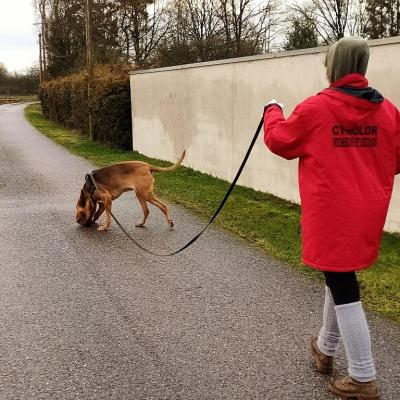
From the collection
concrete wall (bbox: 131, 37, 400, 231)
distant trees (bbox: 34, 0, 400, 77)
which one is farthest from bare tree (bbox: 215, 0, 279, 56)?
concrete wall (bbox: 131, 37, 400, 231)

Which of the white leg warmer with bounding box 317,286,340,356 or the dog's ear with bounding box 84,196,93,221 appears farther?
the dog's ear with bounding box 84,196,93,221

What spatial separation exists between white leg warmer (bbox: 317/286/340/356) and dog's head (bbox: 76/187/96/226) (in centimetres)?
468

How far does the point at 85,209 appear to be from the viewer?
296 inches

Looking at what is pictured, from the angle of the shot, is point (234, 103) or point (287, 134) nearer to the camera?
point (287, 134)

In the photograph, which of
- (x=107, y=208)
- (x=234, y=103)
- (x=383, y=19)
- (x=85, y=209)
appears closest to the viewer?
(x=107, y=208)

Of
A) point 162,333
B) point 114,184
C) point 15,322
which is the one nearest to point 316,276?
point 162,333

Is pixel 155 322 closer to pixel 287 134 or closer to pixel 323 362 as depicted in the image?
pixel 323 362

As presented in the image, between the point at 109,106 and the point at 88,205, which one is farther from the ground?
the point at 109,106

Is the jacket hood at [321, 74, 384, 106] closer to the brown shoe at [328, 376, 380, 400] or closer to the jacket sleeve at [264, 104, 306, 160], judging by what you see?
the jacket sleeve at [264, 104, 306, 160]

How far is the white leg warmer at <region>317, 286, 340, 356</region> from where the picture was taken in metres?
3.40

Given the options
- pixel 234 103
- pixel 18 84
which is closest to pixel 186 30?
pixel 234 103

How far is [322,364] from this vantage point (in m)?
3.50

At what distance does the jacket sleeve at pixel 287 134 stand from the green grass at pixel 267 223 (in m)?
2.13

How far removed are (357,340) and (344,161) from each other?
40.5 inches
